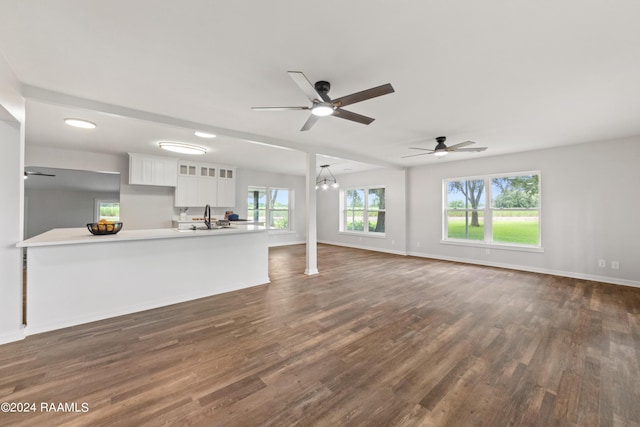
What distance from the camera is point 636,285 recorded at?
4.20 m

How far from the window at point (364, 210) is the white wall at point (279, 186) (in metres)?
1.57

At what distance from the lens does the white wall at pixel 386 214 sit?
24.1 ft

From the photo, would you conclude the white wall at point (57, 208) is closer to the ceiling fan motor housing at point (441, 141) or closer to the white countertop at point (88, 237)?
the white countertop at point (88, 237)

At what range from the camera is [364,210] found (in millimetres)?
8414

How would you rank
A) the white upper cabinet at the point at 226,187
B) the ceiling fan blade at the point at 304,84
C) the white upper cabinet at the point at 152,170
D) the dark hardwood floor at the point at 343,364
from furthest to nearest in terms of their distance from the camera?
1. the white upper cabinet at the point at 226,187
2. the white upper cabinet at the point at 152,170
3. the ceiling fan blade at the point at 304,84
4. the dark hardwood floor at the point at 343,364

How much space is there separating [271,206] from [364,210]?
317 centimetres

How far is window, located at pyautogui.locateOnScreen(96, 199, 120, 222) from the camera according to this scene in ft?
30.7

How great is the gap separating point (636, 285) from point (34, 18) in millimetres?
7971

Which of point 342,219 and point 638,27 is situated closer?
point 638,27

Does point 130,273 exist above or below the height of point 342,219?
below

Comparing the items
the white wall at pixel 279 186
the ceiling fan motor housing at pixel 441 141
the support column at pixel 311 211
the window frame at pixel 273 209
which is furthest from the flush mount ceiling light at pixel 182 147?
the ceiling fan motor housing at pixel 441 141

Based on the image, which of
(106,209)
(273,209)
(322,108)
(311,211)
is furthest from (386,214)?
(106,209)

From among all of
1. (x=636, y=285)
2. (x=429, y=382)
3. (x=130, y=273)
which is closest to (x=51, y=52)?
(x=130, y=273)

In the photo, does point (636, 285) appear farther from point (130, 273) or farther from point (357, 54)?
point (130, 273)
